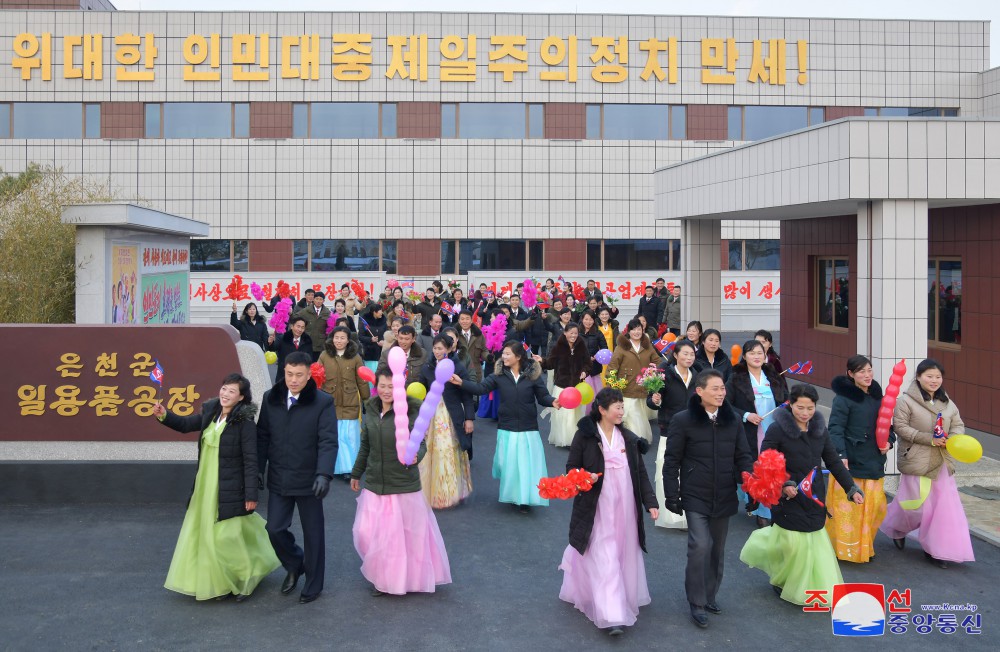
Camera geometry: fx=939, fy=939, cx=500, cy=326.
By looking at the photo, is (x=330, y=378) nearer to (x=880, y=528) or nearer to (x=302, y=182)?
(x=880, y=528)

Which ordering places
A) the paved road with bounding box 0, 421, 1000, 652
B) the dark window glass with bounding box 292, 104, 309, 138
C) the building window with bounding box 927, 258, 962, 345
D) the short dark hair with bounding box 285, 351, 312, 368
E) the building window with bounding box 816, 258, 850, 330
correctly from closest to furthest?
the paved road with bounding box 0, 421, 1000, 652, the short dark hair with bounding box 285, 351, 312, 368, the building window with bounding box 927, 258, 962, 345, the building window with bounding box 816, 258, 850, 330, the dark window glass with bounding box 292, 104, 309, 138

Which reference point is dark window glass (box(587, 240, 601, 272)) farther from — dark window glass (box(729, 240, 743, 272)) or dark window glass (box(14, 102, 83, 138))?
dark window glass (box(14, 102, 83, 138))

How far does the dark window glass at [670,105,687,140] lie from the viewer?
30016mm

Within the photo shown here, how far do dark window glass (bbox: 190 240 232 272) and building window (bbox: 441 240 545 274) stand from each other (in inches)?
268

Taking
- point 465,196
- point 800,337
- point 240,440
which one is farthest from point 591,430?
point 465,196

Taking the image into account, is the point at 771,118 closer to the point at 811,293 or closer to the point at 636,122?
the point at 636,122

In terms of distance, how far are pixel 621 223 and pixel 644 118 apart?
340 cm

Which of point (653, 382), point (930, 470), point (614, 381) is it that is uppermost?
point (653, 382)

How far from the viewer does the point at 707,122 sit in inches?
1179

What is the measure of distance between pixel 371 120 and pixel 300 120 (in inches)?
86.4

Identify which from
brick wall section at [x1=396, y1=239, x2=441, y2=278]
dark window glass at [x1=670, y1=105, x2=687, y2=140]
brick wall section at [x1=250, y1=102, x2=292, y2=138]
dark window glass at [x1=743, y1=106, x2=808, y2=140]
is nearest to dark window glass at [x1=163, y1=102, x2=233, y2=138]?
brick wall section at [x1=250, y1=102, x2=292, y2=138]

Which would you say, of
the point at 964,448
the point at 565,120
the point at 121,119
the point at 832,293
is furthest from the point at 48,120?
the point at 964,448

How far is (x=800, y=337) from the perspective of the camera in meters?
17.2

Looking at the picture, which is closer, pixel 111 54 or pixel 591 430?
pixel 591 430
